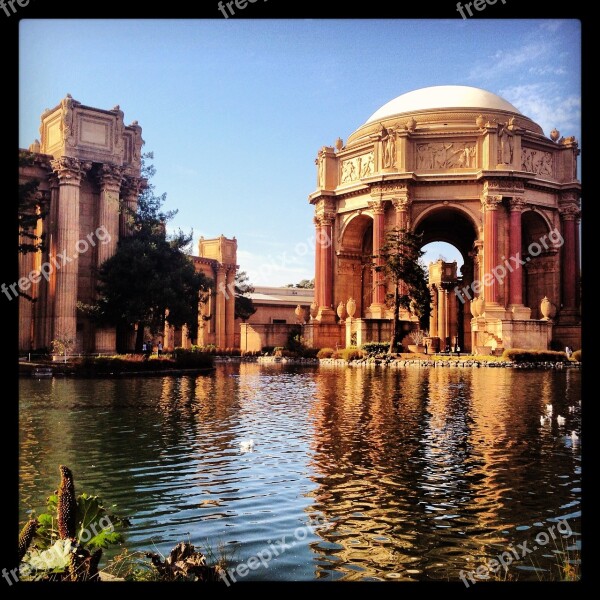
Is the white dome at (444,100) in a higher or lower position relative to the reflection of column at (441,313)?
higher

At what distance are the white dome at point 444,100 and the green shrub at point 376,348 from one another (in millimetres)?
24049

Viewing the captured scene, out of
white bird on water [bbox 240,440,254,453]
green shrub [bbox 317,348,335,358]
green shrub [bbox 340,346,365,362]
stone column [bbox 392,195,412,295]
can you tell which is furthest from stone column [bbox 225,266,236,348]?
white bird on water [bbox 240,440,254,453]

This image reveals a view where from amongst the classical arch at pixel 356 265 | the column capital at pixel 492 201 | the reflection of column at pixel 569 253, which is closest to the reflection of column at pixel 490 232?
the column capital at pixel 492 201

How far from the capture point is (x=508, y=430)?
13758 millimetres

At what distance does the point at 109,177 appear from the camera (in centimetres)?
3684

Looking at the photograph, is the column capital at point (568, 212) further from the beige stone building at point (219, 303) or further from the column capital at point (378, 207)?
the beige stone building at point (219, 303)

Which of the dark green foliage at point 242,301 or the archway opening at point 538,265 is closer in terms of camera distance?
the archway opening at point 538,265

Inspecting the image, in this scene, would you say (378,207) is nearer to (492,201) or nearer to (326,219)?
(326,219)

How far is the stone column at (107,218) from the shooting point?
36.8 m

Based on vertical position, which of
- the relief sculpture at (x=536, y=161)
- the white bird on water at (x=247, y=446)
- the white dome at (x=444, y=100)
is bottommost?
the white bird on water at (x=247, y=446)

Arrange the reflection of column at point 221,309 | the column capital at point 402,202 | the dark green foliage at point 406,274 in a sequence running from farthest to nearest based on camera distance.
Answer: the reflection of column at point 221,309 < the column capital at point 402,202 < the dark green foliage at point 406,274

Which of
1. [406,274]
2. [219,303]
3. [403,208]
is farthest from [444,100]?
[219,303]

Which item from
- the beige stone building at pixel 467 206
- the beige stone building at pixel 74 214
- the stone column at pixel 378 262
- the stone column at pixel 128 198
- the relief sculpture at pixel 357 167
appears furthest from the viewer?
the relief sculpture at pixel 357 167

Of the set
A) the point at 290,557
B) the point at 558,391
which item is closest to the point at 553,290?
the point at 558,391
